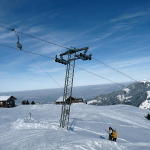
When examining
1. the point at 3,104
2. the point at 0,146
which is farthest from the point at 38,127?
the point at 3,104

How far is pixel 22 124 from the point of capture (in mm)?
30859

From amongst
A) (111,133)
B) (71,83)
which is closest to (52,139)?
(111,133)

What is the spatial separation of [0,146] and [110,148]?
10.2 m

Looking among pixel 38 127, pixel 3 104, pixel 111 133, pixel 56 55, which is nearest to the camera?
pixel 111 133

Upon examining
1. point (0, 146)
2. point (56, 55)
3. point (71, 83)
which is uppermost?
point (56, 55)

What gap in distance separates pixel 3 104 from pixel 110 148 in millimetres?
61188

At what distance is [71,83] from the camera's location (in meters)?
27.4

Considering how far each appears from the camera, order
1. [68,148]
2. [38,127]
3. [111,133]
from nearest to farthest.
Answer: [68,148] < [111,133] < [38,127]

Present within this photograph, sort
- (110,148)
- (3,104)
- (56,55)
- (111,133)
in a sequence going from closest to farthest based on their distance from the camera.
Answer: (110,148), (111,133), (56,55), (3,104)

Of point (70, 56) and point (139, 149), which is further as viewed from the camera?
point (70, 56)

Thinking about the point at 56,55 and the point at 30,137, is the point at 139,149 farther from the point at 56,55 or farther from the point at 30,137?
the point at 56,55

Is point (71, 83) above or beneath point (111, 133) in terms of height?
above

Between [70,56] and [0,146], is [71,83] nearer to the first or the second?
[70,56]

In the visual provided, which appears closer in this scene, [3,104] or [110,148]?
[110,148]
